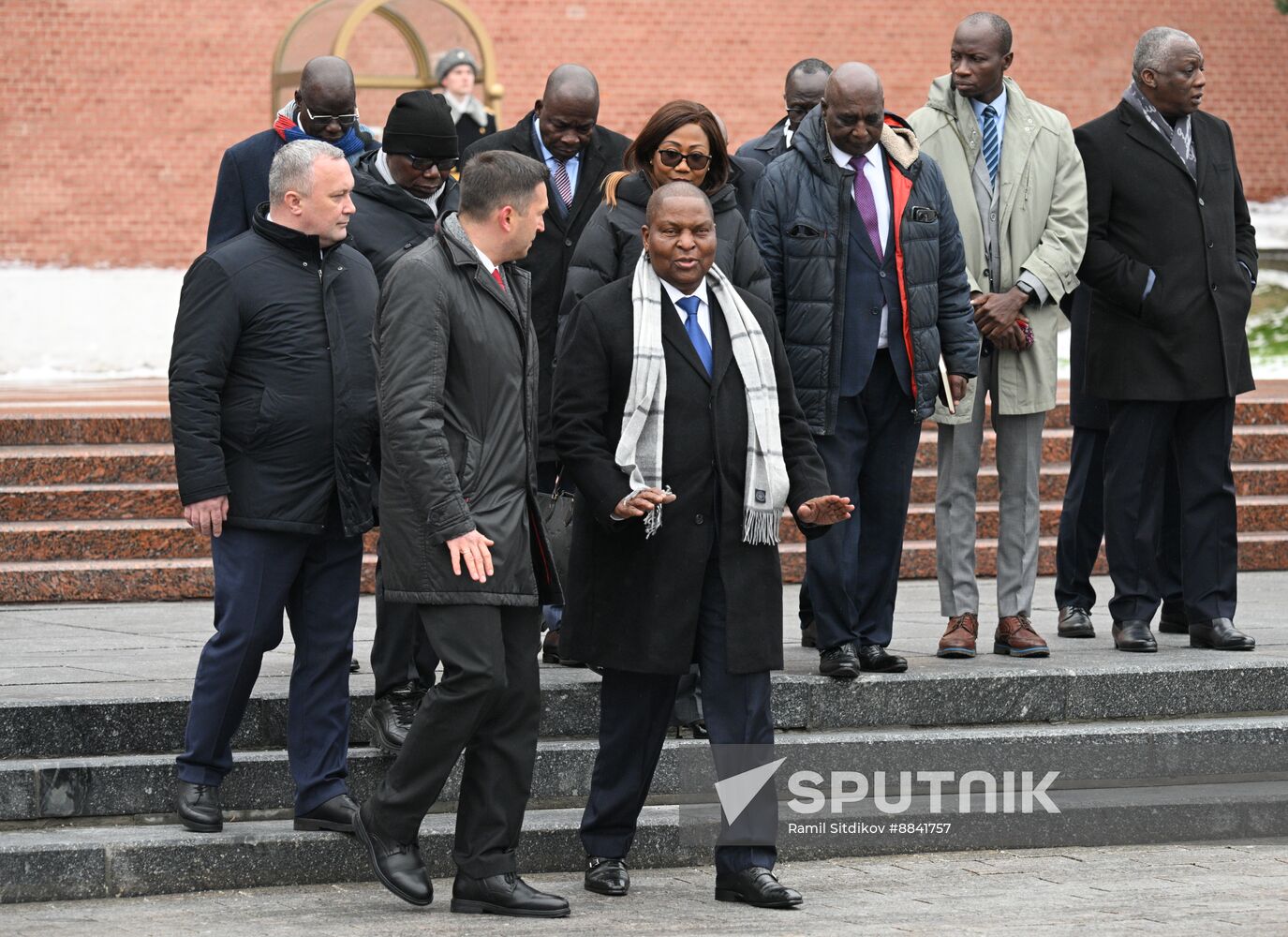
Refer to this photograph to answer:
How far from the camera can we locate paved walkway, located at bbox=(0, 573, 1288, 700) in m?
6.23

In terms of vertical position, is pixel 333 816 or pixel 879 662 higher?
pixel 879 662

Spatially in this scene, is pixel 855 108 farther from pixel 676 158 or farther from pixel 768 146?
pixel 768 146

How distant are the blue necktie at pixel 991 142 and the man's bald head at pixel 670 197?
1932 millimetres

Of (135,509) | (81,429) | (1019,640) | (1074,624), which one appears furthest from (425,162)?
Answer: (81,429)

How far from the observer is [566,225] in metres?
6.53

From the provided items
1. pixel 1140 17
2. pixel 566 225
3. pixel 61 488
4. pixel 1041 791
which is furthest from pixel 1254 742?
pixel 1140 17

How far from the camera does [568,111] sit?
6352 mm

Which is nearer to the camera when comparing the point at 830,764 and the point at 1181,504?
the point at 830,764

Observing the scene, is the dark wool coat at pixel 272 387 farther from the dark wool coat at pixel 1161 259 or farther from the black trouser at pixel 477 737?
the dark wool coat at pixel 1161 259

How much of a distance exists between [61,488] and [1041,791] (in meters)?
5.08

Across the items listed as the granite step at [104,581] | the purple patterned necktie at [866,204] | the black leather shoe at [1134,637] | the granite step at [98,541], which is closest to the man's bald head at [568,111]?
the purple patterned necktie at [866,204]

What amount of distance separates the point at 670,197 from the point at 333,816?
75.8 inches

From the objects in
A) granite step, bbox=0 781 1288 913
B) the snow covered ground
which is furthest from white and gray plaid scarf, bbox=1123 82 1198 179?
the snow covered ground

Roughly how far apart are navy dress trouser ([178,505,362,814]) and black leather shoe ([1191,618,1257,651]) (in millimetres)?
3280
